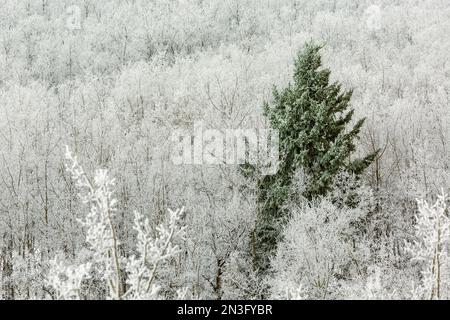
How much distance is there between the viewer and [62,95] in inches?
1783

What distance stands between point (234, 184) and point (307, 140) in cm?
519

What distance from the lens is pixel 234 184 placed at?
25.0 metres

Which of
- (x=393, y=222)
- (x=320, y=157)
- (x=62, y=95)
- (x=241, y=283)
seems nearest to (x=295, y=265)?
(x=241, y=283)

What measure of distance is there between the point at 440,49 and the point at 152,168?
3633 cm

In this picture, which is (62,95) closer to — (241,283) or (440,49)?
(241,283)

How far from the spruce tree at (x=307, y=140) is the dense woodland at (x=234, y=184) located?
79mm

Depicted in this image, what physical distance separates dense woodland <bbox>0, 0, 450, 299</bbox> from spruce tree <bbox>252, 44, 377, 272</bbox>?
79 mm

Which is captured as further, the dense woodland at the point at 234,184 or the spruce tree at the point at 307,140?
the spruce tree at the point at 307,140

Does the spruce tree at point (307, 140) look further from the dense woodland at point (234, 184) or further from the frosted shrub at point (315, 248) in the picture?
the frosted shrub at point (315, 248)

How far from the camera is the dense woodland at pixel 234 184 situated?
41.0ft

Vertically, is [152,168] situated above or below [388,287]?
above

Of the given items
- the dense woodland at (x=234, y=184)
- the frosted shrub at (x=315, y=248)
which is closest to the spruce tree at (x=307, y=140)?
the dense woodland at (x=234, y=184)

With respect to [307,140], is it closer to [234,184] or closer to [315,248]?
[315,248]
